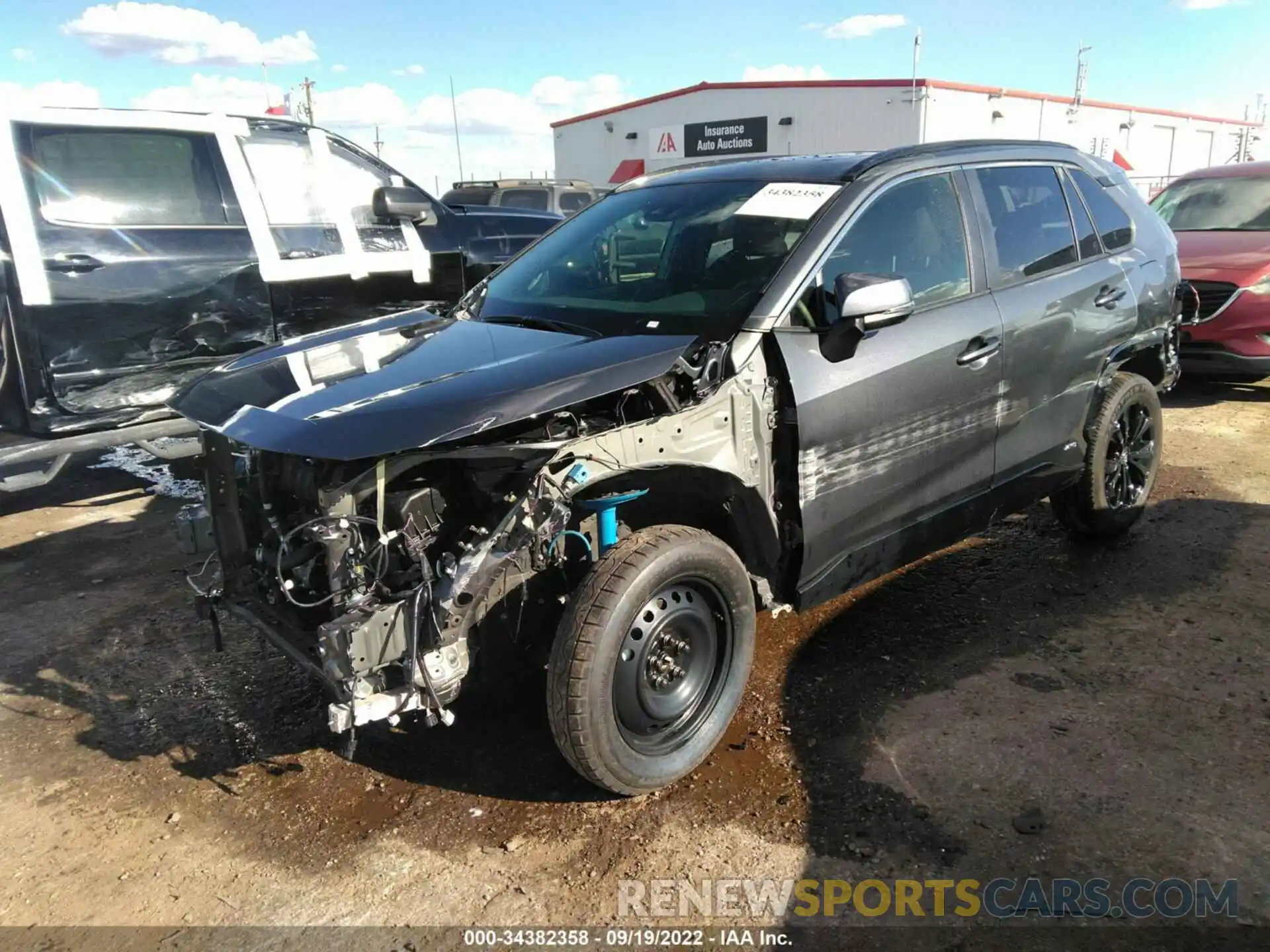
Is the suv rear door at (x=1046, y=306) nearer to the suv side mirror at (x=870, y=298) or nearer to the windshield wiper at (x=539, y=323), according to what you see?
the suv side mirror at (x=870, y=298)

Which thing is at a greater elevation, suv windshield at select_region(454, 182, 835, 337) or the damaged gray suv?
suv windshield at select_region(454, 182, 835, 337)

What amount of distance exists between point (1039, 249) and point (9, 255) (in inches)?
198

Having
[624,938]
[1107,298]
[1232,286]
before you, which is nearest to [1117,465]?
[1107,298]

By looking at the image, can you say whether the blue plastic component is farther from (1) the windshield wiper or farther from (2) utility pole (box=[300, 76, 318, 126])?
(2) utility pole (box=[300, 76, 318, 126])

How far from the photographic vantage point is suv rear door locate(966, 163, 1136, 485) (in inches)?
148

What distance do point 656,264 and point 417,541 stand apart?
1.57 meters

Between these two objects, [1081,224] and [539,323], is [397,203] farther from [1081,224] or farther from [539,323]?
[1081,224]

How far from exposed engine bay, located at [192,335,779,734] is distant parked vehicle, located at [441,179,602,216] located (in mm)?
11575

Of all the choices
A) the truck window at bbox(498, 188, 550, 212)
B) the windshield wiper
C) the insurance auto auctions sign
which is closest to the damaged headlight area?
the windshield wiper

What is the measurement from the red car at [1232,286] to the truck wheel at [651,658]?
19.7ft

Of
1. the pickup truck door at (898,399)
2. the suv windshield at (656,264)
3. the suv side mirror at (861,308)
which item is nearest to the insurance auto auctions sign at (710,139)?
the suv windshield at (656,264)

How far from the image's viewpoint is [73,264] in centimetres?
488

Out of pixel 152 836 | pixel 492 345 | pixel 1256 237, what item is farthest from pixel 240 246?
pixel 1256 237

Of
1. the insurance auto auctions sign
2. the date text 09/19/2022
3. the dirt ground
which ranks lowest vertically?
the date text 09/19/2022
